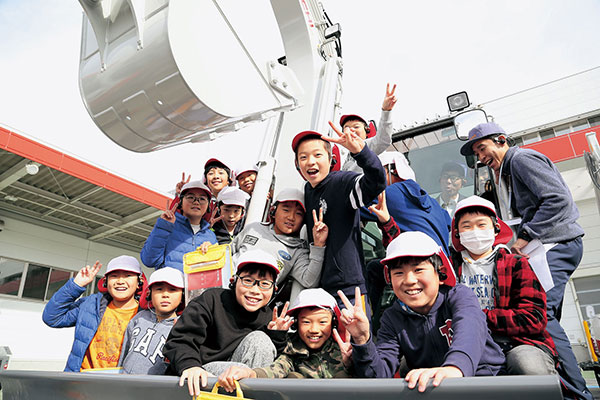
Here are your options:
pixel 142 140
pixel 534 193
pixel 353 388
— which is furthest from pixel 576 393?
pixel 142 140

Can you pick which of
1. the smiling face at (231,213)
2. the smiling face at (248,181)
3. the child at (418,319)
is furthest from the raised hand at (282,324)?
the smiling face at (248,181)

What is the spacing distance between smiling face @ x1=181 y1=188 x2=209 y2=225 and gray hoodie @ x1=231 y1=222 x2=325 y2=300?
587mm

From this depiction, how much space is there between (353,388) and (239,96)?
1681mm

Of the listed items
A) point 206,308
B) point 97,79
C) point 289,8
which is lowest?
point 206,308

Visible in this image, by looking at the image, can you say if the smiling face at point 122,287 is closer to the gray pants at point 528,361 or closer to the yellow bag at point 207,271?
the yellow bag at point 207,271

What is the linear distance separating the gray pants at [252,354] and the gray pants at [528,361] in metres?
Result: 1.05

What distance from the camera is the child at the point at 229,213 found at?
334 cm

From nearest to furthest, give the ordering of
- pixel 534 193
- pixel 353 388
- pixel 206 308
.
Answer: pixel 353 388 → pixel 206 308 → pixel 534 193

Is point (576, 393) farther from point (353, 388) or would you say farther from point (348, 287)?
point (353, 388)

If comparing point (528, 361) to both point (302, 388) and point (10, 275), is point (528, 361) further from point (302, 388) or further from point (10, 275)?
point (10, 275)

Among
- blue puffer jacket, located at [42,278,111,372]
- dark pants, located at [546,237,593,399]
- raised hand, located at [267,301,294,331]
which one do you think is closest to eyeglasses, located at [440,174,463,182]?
dark pants, located at [546,237,593,399]

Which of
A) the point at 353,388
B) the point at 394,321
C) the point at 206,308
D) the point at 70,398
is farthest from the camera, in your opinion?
the point at 206,308

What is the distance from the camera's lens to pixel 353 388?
37.2 inches

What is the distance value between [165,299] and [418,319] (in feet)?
5.54
